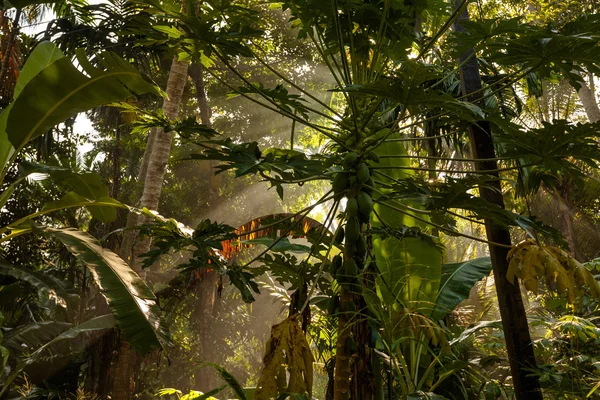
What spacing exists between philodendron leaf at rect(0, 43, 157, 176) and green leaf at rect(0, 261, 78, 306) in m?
3.33

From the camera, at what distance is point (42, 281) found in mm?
6148

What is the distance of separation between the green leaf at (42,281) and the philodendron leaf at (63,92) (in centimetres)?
333

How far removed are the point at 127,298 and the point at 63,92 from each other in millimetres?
1261

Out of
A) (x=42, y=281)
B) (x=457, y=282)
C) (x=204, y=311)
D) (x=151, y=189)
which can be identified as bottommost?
(x=204, y=311)

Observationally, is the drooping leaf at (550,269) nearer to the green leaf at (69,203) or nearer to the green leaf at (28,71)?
the green leaf at (69,203)

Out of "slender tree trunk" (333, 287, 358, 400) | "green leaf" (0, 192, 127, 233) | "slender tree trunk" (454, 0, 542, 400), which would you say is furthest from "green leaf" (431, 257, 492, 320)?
"green leaf" (0, 192, 127, 233)

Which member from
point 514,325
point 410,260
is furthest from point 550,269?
point 410,260

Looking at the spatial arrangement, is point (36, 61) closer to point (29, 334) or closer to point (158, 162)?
point (158, 162)

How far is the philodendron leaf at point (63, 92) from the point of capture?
2.81 meters

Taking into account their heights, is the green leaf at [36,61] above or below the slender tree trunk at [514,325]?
above

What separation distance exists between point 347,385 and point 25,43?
1072 centimetres

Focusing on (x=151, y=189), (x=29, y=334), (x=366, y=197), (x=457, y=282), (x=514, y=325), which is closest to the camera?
(x=366, y=197)

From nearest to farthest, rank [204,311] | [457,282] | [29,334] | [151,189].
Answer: [457,282], [151,189], [29,334], [204,311]

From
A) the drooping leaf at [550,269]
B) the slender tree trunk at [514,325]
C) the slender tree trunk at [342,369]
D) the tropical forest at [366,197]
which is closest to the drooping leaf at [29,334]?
the tropical forest at [366,197]
